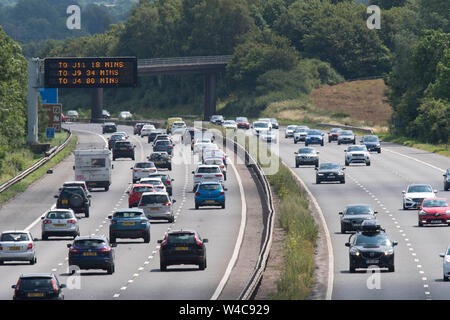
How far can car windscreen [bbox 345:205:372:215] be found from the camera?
54.9 m

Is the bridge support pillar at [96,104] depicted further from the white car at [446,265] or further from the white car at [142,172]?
the white car at [446,265]

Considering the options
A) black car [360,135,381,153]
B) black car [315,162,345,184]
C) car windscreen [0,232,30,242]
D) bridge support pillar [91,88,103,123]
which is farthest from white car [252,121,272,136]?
car windscreen [0,232,30,242]

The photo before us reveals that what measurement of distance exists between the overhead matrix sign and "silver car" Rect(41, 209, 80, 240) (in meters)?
31.5

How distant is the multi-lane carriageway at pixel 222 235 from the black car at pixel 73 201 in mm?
939

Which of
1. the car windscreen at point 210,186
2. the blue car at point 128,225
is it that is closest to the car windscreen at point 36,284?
Answer: the blue car at point 128,225

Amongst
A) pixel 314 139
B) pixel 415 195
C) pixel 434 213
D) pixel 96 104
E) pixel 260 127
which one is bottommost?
pixel 96 104

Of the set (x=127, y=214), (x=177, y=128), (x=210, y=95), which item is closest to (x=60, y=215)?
(x=127, y=214)

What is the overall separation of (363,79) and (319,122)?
1484 inches

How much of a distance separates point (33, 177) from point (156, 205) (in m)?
26.2

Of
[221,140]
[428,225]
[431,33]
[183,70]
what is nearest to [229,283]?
[428,225]

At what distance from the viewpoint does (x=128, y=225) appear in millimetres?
51625

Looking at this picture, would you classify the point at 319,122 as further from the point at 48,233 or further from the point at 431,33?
the point at 48,233

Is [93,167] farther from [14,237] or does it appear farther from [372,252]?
[372,252]

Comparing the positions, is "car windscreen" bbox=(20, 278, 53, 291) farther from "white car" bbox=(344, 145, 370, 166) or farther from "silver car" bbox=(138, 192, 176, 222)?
"white car" bbox=(344, 145, 370, 166)
